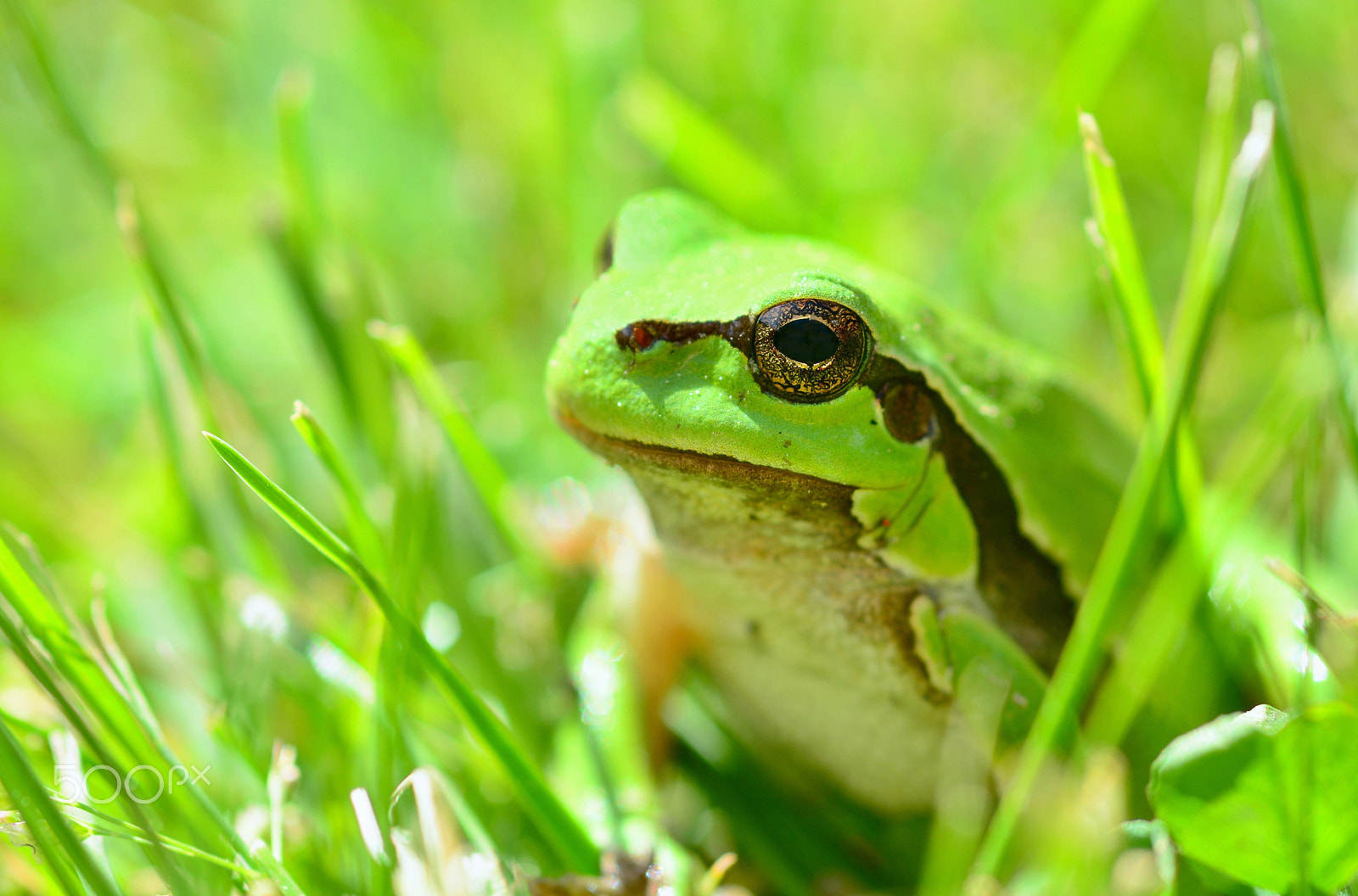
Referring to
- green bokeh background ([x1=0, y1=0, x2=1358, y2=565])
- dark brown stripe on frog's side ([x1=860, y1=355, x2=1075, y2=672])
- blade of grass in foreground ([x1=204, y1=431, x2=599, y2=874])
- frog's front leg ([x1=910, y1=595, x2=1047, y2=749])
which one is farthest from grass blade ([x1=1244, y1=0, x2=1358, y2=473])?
blade of grass in foreground ([x1=204, y1=431, x2=599, y2=874])

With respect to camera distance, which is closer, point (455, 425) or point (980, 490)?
point (980, 490)

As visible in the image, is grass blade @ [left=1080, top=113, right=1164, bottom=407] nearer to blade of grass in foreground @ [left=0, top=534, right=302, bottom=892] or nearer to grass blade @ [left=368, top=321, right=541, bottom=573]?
grass blade @ [left=368, top=321, right=541, bottom=573]

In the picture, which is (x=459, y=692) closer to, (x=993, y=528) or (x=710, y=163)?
(x=993, y=528)

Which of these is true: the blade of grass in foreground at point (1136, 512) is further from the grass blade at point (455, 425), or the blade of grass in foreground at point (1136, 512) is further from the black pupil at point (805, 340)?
the grass blade at point (455, 425)

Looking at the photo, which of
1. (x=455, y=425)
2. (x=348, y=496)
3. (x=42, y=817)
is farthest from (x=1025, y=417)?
(x=42, y=817)

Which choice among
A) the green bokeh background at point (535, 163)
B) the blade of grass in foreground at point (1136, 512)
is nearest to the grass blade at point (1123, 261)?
the blade of grass in foreground at point (1136, 512)

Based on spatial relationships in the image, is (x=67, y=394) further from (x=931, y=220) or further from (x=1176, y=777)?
(x=1176, y=777)

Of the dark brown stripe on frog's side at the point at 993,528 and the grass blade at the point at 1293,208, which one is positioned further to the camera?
the dark brown stripe on frog's side at the point at 993,528
